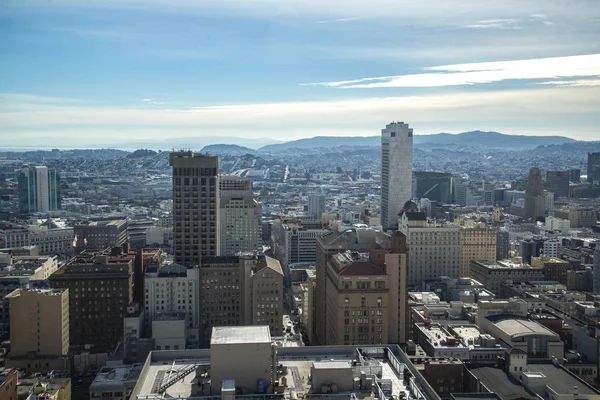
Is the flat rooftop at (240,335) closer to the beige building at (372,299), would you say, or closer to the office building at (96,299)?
the beige building at (372,299)

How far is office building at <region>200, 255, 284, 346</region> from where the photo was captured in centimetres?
5406

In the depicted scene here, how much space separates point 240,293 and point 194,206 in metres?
11.7

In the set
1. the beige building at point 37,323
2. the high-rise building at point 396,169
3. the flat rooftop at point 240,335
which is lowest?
the beige building at point 37,323

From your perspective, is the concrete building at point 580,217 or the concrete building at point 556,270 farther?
the concrete building at point 580,217

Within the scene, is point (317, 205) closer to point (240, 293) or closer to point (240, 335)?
point (240, 293)

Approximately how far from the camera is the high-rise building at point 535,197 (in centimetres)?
13512

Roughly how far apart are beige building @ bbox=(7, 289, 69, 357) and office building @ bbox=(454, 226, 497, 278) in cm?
5281

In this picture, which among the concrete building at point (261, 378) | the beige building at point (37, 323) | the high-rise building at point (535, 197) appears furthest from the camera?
the high-rise building at point (535, 197)

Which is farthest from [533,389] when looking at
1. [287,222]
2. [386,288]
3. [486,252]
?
[287,222]

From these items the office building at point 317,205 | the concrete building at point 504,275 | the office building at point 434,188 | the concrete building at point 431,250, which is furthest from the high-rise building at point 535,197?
the concrete building at point 504,275

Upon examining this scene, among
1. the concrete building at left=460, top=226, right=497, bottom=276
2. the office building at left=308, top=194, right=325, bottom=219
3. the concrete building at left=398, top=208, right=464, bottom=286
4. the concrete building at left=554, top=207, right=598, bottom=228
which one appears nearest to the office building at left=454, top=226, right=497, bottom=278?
the concrete building at left=460, top=226, right=497, bottom=276

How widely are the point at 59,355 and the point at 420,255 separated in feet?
151

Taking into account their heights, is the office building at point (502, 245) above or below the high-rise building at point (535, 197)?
below

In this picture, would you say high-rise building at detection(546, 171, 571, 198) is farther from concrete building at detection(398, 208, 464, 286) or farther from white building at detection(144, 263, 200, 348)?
white building at detection(144, 263, 200, 348)
